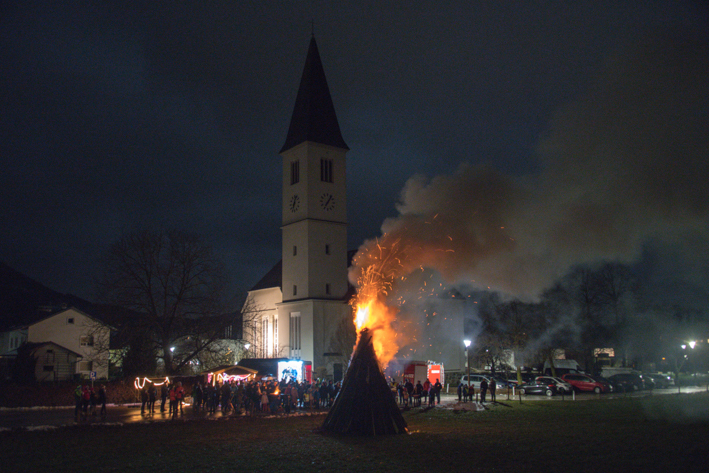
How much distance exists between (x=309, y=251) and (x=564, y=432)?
1497 inches

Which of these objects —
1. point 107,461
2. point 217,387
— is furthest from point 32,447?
point 217,387

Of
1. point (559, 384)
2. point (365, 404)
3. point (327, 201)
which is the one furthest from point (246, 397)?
point (327, 201)

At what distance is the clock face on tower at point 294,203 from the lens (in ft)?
190

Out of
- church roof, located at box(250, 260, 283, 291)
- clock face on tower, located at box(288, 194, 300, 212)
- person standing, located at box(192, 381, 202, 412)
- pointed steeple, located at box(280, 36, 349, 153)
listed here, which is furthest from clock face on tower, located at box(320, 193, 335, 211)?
person standing, located at box(192, 381, 202, 412)

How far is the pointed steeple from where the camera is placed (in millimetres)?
58156

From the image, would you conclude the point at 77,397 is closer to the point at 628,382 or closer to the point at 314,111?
the point at 628,382

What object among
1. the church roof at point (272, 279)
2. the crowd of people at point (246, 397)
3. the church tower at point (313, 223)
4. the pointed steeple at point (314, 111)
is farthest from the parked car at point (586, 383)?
the church roof at point (272, 279)

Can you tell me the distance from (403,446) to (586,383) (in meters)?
27.7

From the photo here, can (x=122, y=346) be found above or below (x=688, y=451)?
above

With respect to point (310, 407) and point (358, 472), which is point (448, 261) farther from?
point (310, 407)

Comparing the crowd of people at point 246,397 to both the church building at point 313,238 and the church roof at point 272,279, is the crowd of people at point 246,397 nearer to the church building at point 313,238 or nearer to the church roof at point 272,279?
the church building at point 313,238

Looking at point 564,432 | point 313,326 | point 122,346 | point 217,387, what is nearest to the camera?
point 564,432

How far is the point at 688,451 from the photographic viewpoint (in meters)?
15.2

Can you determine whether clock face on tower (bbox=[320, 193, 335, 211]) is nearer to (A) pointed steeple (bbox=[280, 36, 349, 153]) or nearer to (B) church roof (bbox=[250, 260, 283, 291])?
(A) pointed steeple (bbox=[280, 36, 349, 153])
